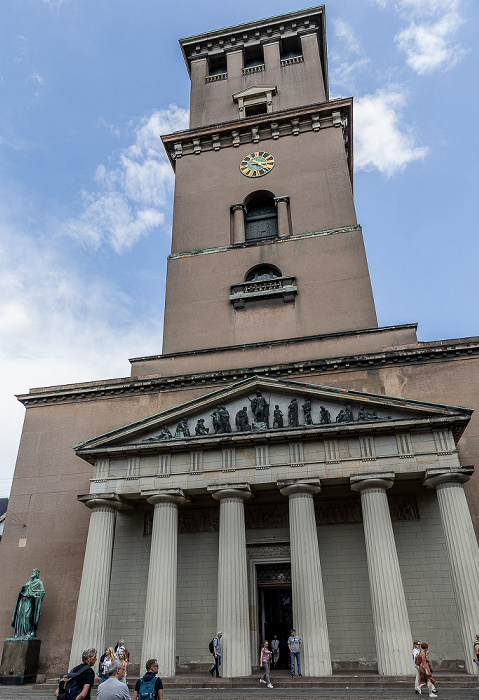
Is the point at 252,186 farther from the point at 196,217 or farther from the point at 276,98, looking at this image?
the point at 276,98

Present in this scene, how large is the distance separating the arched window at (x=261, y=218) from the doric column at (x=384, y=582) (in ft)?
53.8

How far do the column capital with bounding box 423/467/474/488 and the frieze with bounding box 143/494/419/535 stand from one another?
2.53 meters

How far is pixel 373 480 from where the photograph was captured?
1795cm

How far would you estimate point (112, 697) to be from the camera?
22.4 ft

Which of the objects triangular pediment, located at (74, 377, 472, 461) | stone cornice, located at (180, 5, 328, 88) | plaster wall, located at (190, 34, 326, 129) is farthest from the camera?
stone cornice, located at (180, 5, 328, 88)

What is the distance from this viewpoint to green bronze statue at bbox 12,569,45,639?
20375mm

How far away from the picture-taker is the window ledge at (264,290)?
26781 millimetres

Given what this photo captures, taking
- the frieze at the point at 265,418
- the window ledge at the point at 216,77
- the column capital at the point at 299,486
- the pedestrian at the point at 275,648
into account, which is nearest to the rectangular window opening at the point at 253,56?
the window ledge at the point at 216,77

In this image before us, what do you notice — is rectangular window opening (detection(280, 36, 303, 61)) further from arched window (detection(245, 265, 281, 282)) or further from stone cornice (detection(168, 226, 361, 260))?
arched window (detection(245, 265, 281, 282))

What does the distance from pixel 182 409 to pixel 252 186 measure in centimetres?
1618

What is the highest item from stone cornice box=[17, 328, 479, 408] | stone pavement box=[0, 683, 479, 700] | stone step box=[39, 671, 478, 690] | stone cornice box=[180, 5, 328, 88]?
stone cornice box=[180, 5, 328, 88]

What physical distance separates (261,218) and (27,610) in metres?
22.5

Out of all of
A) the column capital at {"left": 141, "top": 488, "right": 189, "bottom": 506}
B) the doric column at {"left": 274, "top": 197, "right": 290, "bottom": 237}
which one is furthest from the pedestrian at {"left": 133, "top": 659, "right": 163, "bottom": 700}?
the doric column at {"left": 274, "top": 197, "right": 290, "bottom": 237}

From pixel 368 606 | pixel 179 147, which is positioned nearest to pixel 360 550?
pixel 368 606
